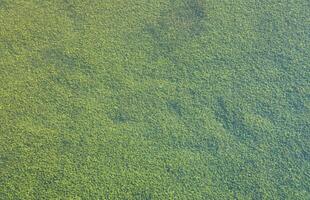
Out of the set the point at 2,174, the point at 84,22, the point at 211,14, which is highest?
the point at 211,14

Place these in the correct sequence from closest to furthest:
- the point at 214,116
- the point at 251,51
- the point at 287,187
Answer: the point at 287,187, the point at 214,116, the point at 251,51

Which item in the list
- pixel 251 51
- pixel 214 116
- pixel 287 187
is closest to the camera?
pixel 287 187

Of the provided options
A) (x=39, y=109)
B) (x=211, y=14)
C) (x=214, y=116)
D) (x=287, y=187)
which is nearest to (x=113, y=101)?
(x=39, y=109)

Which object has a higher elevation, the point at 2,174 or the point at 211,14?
the point at 211,14

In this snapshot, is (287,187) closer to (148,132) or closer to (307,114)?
(307,114)

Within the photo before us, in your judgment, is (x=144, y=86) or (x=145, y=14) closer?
(x=144, y=86)

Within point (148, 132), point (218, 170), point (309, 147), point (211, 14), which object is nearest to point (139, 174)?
point (148, 132)
